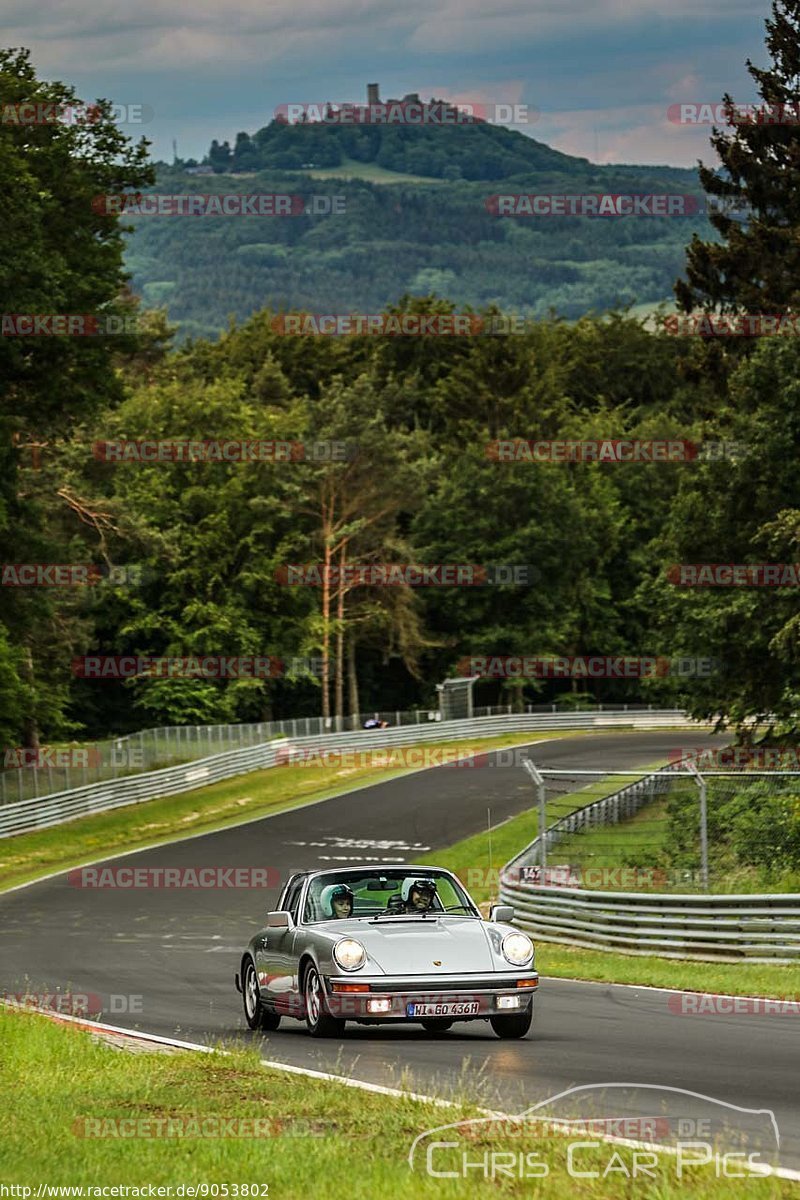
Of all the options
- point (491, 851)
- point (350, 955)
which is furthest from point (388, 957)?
point (491, 851)

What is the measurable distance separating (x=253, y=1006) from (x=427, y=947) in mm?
2649

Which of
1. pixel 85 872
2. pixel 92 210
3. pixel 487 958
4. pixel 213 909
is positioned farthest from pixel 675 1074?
pixel 92 210

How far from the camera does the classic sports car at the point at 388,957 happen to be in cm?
1312

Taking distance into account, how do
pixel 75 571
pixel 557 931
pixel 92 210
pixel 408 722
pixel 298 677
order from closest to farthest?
1. pixel 557 931
2. pixel 92 210
3. pixel 75 571
4. pixel 408 722
5. pixel 298 677

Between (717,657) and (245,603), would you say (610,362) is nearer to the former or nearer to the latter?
(245,603)

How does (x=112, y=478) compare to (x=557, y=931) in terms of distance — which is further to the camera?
(x=112, y=478)

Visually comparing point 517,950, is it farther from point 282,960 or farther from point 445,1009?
point 282,960

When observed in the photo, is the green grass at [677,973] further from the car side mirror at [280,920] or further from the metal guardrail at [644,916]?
the car side mirror at [280,920]

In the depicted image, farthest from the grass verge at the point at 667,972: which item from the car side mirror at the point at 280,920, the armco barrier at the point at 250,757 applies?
the armco barrier at the point at 250,757

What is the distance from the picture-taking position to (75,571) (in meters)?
48.4

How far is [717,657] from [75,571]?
18084 millimetres

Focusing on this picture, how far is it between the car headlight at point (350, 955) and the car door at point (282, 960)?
1.03 meters

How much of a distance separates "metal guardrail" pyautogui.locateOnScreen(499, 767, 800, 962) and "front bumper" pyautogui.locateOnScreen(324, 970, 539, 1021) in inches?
313

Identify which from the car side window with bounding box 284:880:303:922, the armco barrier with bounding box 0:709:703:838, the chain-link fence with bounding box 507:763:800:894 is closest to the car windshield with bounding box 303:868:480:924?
the car side window with bounding box 284:880:303:922
